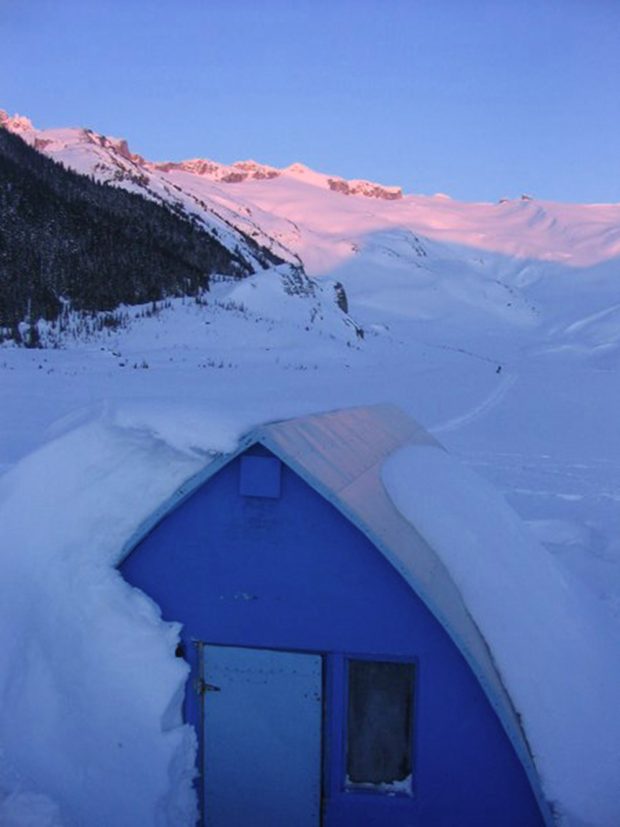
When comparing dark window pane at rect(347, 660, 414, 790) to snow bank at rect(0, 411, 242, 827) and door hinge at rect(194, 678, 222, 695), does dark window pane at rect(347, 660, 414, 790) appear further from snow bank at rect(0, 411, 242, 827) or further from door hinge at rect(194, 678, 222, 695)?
snow bank at rect(0, 411, 242, 827)

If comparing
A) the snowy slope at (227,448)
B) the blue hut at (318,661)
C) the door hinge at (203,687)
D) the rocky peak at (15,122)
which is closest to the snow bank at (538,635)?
the snowy slope at (227,448)

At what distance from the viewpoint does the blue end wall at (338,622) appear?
12.3 feet

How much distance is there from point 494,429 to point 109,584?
12.0 metres

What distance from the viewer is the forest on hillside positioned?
23594mm

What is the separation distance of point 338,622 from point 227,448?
1.02m

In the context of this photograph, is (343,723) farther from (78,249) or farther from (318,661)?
(78,249)

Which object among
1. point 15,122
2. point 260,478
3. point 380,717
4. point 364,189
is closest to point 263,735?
point 380,717

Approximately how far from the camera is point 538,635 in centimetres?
448

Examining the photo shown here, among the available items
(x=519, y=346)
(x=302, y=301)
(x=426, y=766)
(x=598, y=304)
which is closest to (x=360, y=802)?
(x=426, y=766)

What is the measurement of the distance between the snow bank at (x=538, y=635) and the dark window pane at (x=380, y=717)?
1.87 feet

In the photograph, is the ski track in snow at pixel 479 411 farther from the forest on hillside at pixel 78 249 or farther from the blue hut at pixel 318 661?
the forest on hillside at pixel 78 249

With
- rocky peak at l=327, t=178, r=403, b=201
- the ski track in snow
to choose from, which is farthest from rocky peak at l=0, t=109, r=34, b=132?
the ski track in snow

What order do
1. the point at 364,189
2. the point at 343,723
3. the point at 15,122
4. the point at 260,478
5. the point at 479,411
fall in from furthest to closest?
the point at 364,189, the point at 15,122, the point at 479,411, the point at 343,723, the point at 260,478

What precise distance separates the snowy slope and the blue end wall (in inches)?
10.7
